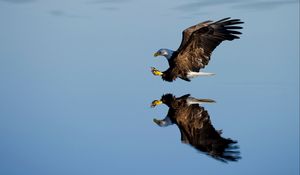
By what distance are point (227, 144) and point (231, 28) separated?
116 inches

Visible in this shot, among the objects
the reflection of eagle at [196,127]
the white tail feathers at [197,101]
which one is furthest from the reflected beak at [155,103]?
the white tail feathers at [197,101]

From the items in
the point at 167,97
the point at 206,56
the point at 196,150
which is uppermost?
the point at 206,56

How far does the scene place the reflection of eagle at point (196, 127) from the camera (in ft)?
15.0

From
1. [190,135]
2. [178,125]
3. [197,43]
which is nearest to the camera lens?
[190,135]

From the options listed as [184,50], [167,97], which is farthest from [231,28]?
[167,97]

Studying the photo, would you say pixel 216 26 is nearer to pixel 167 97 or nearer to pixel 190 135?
pixel 167 97

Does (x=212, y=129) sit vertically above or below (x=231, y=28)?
below

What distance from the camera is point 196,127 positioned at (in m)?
5.20

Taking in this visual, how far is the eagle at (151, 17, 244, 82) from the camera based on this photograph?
723 cm

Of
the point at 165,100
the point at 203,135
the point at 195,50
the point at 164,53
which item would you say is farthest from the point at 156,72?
the point at 203,135

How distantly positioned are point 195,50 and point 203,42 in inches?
5.3

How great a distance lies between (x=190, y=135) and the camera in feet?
16.4

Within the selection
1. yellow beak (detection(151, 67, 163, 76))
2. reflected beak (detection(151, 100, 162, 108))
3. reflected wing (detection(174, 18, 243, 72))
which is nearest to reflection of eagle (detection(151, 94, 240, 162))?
reflected beak (detection(151, 100, 162, 108))

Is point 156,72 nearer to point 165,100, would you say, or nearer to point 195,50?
point 195,50
